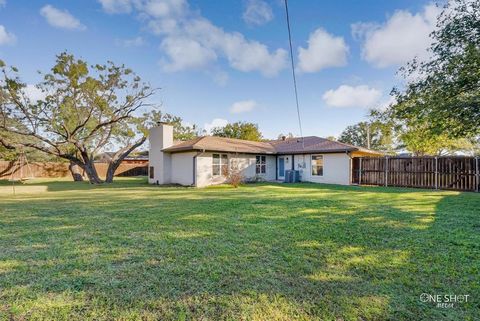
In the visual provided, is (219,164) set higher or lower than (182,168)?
higher

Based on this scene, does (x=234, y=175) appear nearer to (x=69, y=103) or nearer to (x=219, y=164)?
(x=219, y=164)

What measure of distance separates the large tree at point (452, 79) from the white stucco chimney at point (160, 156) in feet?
43.9

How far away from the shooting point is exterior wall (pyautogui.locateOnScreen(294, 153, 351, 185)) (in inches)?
650

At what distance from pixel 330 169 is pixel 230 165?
644 cm

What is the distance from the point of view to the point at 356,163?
16891 mm

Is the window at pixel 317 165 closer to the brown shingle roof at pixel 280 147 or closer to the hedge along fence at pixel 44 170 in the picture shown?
the brown shingle roof at pixel 280 147

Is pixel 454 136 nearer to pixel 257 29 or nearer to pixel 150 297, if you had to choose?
pixel 257 29

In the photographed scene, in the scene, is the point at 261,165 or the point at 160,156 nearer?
the point at 160,156

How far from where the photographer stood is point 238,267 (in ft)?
11.0

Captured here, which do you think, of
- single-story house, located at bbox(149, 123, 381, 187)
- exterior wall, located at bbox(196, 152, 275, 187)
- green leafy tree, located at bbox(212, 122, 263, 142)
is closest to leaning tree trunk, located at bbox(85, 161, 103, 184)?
single-story house, located at bbox(149, 123, 381, 187)

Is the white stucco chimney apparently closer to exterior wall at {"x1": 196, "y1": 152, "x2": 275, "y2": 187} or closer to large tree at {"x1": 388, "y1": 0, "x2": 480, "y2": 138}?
exterior wall at {"x1": 196, "y1": 152, "x2": 275, "y2": 187}

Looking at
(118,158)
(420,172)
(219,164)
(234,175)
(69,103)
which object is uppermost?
(69,103)

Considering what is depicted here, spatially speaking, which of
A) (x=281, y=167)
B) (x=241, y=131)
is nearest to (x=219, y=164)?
(x=281, y=167)

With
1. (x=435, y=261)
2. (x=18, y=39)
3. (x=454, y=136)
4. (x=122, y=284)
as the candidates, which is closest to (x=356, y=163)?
(x=454, y=136)
